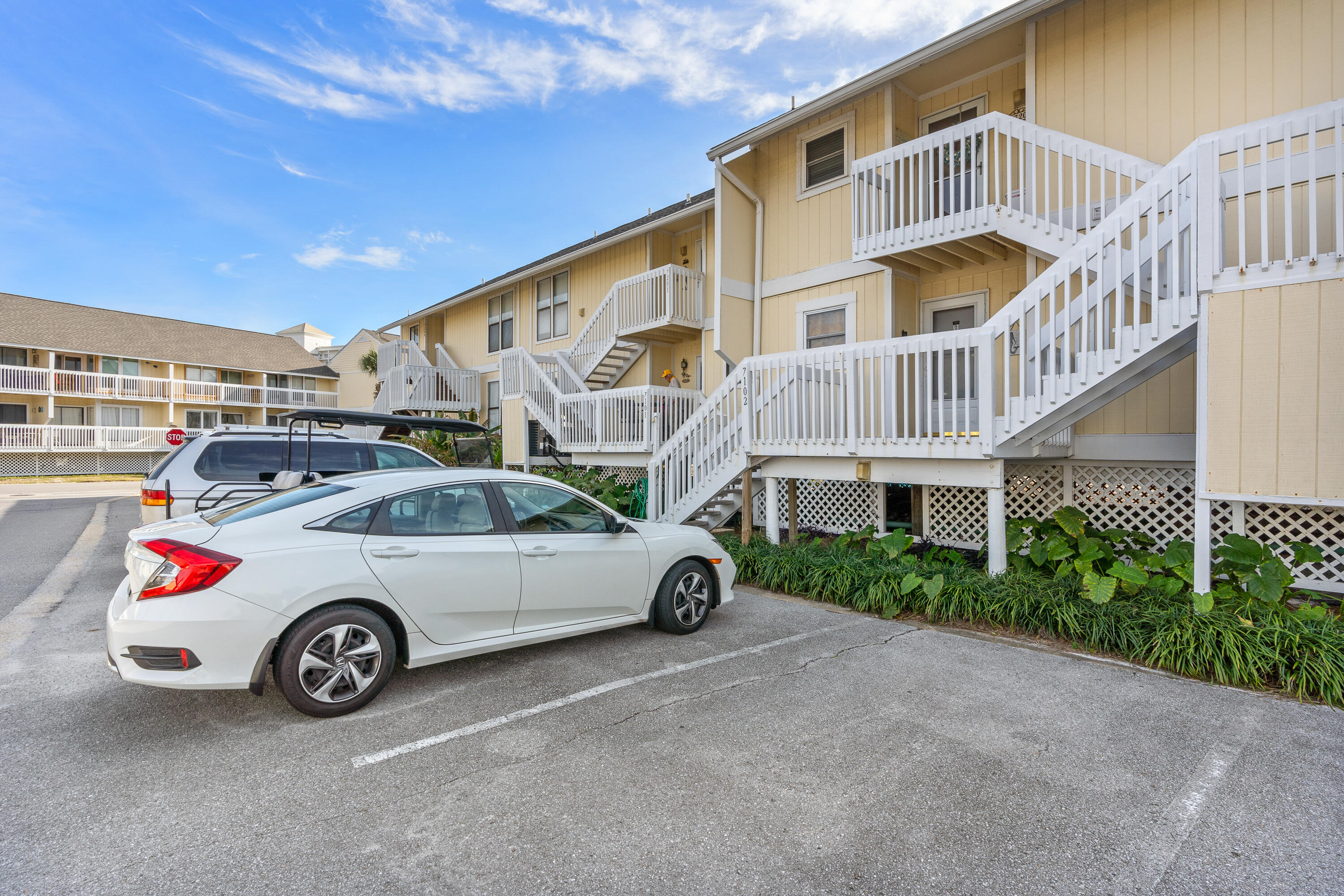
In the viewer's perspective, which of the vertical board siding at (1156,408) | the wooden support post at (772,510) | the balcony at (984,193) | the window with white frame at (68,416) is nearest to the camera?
the vertical board siding at (1156,408)

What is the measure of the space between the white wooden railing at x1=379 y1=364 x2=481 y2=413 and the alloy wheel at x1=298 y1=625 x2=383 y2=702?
57.9 ft

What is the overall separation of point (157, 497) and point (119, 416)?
32.2 metres

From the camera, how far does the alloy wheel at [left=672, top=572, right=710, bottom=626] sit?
5316 mm

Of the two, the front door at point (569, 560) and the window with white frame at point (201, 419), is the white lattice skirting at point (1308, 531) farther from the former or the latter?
the window with white frame at point (201, 419)

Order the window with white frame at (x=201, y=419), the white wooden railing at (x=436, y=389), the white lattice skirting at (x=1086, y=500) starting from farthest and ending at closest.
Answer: the window with white frame at (x=201, y=419), the white wooden railing at (x=436, y=389), the white lattice skirting at (x=1086, y=500)

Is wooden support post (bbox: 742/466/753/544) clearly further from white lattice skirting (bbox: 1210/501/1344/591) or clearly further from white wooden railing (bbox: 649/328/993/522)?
white lattice skirting (bbox: 1210/501/1344/591)

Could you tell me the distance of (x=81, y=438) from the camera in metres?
27.7

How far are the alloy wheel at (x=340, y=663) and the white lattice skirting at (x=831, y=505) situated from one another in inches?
255

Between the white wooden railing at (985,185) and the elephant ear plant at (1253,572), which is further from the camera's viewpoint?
the white wooden railing at (985,185)

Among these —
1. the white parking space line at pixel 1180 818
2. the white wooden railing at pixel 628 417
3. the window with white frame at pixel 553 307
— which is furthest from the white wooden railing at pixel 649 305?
the white parking space line at pixel 1180 818

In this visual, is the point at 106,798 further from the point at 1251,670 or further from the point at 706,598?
the point at 1251,670

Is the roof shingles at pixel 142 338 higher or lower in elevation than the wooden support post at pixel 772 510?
higher

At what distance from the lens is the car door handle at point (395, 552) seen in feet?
12.5

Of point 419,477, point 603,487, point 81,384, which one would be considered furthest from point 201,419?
point 419,477
